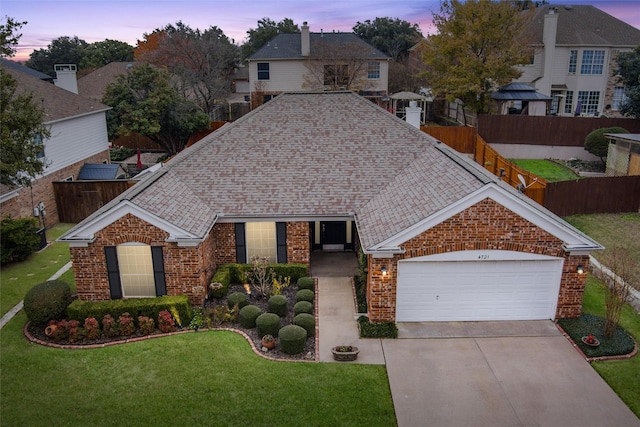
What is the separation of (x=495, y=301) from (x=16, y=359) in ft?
43.3

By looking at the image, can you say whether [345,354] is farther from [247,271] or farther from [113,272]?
[113,272]

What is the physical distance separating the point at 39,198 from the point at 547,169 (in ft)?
87.8

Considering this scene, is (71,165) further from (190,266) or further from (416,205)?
(416,205)

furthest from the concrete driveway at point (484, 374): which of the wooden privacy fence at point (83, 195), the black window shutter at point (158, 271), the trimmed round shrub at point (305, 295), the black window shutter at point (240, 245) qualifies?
the wooden privacy fence at point (83, 195)

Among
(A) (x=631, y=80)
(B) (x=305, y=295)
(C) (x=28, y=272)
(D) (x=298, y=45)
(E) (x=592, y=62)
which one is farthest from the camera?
(D) (x=298, y=45)

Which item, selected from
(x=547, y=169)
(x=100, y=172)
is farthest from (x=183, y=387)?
(x=547, y=169)

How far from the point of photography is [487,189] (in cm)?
1356

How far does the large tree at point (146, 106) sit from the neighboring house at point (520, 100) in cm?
2189

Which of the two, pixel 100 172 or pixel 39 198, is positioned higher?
pixel 100 172

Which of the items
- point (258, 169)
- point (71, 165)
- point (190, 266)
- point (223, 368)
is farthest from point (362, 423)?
point (71, 165)

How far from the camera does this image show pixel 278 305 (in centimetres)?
1499

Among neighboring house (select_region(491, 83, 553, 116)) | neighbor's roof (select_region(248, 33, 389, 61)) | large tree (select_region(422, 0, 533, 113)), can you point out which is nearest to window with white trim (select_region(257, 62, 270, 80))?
neighbor's roof (select_region(248, 33, 389, 61))

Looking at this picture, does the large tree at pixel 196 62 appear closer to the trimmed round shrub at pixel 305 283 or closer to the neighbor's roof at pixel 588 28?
the neighbor's roof at pixel 588 28

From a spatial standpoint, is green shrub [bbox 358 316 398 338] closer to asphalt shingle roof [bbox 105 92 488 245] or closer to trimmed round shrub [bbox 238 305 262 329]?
asphalt shingle roof [bbox 105 92 488 245]
